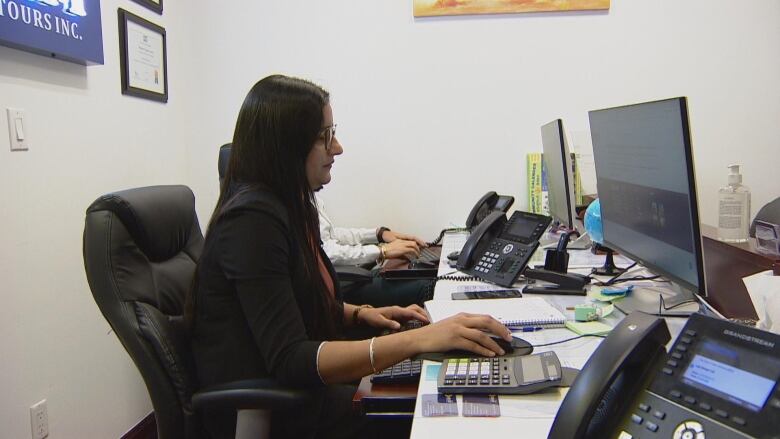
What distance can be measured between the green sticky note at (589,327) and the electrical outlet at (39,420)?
1479 millimetres

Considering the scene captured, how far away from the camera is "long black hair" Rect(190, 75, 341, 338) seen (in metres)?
1.17

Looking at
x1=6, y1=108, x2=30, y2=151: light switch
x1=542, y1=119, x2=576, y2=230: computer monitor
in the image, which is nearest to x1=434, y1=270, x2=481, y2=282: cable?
x1=542, y1=119, x2=576, y2=230: computer monitor

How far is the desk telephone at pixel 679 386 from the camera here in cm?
52

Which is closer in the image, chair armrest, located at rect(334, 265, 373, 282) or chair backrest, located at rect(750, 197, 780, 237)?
chair backrest, located at rect(750, 197, 780, 237)

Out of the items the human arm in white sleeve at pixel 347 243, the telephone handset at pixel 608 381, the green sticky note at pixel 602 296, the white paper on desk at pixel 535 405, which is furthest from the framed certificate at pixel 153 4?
the telephone handset at pixel 608 381

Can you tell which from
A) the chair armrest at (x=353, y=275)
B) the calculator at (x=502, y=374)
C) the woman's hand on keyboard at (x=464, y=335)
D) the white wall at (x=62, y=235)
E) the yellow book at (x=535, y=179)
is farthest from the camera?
the yellow book at (x=535, y=179)

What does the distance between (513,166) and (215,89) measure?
147 centimetres

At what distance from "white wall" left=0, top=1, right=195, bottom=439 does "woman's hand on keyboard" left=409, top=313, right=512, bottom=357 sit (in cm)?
120

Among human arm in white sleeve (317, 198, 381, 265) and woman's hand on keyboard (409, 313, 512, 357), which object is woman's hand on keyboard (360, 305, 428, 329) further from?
human arm in white sleeve (317, 198, 381, 265)

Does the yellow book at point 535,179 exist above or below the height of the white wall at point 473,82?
below

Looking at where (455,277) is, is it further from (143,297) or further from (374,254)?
(143,297)

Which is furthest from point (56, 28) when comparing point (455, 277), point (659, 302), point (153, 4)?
point (659, 302)

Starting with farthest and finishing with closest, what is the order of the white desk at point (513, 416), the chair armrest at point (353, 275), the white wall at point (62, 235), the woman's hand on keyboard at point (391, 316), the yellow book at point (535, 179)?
1. the yellow book at point (535, 179)
2. the chair armrest at point (353, 275)
3. the white wall at point (62, 235)
4. the woman's hand on keyboard at point (391, 316)
5. the white desk at point (513, 416)

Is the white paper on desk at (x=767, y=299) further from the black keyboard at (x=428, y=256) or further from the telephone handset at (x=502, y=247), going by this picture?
the black keyboard at (x=428, y=256)
